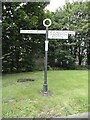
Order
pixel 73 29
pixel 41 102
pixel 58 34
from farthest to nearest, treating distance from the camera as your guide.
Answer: pixel 73 29 < pixel 58 34 < pixel 41 102

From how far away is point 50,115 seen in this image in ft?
12.7

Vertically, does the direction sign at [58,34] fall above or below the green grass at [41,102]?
above

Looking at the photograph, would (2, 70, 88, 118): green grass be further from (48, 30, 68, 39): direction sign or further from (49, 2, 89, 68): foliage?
(49, 2, 89, 68): foliage

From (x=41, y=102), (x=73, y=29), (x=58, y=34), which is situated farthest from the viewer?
(x=73, y=29)

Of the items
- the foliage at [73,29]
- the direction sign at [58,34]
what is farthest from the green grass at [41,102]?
the foliage at [73,29]

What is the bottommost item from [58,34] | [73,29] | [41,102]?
[41,102]

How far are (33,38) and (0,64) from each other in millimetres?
Answer: 2105

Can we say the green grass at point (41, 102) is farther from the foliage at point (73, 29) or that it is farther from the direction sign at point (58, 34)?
the foliage at point (73, 29)

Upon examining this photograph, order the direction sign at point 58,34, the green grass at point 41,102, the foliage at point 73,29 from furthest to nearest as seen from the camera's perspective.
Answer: the foliage at point 73,29 → the direction sign at point 58,34 → the green grass at point 41,102

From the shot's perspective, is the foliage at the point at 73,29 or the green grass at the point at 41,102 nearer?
the green grass at the point at 41,102

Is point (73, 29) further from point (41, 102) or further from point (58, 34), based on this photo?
point (41, 102)

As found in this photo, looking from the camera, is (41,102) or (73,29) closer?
(41,102)

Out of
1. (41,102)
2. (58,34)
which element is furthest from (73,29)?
(41,102)

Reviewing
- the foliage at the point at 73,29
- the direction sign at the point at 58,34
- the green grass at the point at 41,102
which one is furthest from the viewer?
the foliage at the point at 73,29
